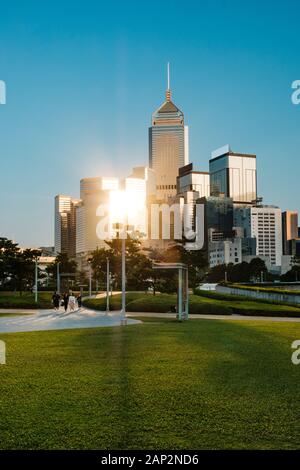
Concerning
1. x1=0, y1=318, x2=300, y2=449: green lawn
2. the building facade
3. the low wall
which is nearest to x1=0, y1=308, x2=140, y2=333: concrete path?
x1=0, y1=318, x2=300, y2=449: green lawn

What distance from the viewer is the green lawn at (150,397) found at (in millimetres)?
6262

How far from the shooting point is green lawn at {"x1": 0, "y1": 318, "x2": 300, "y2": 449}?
6.26 meters

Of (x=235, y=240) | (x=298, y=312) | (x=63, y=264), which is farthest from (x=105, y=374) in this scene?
(x=235, y=240)

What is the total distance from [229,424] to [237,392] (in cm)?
168

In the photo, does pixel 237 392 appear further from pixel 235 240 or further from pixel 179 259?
pixel 235 240

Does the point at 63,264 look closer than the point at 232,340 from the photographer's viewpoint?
No

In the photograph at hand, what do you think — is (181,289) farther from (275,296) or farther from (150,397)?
(275,296)

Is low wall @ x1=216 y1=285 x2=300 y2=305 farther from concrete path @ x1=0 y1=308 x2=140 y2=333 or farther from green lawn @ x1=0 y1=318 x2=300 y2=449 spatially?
green lawn @ x1=0 y1=318 x2=300 y2=449

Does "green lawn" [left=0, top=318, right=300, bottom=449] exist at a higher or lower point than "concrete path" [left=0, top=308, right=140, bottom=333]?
higher

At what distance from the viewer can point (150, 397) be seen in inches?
320

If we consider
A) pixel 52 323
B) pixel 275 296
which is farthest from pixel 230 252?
pixel 52 323

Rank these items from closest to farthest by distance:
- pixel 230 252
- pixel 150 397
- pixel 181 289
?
pixel 150 397, pixel 181 289, pixel 230 252

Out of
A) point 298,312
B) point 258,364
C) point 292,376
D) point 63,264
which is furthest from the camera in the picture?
point 63,264

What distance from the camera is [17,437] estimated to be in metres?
6.29
